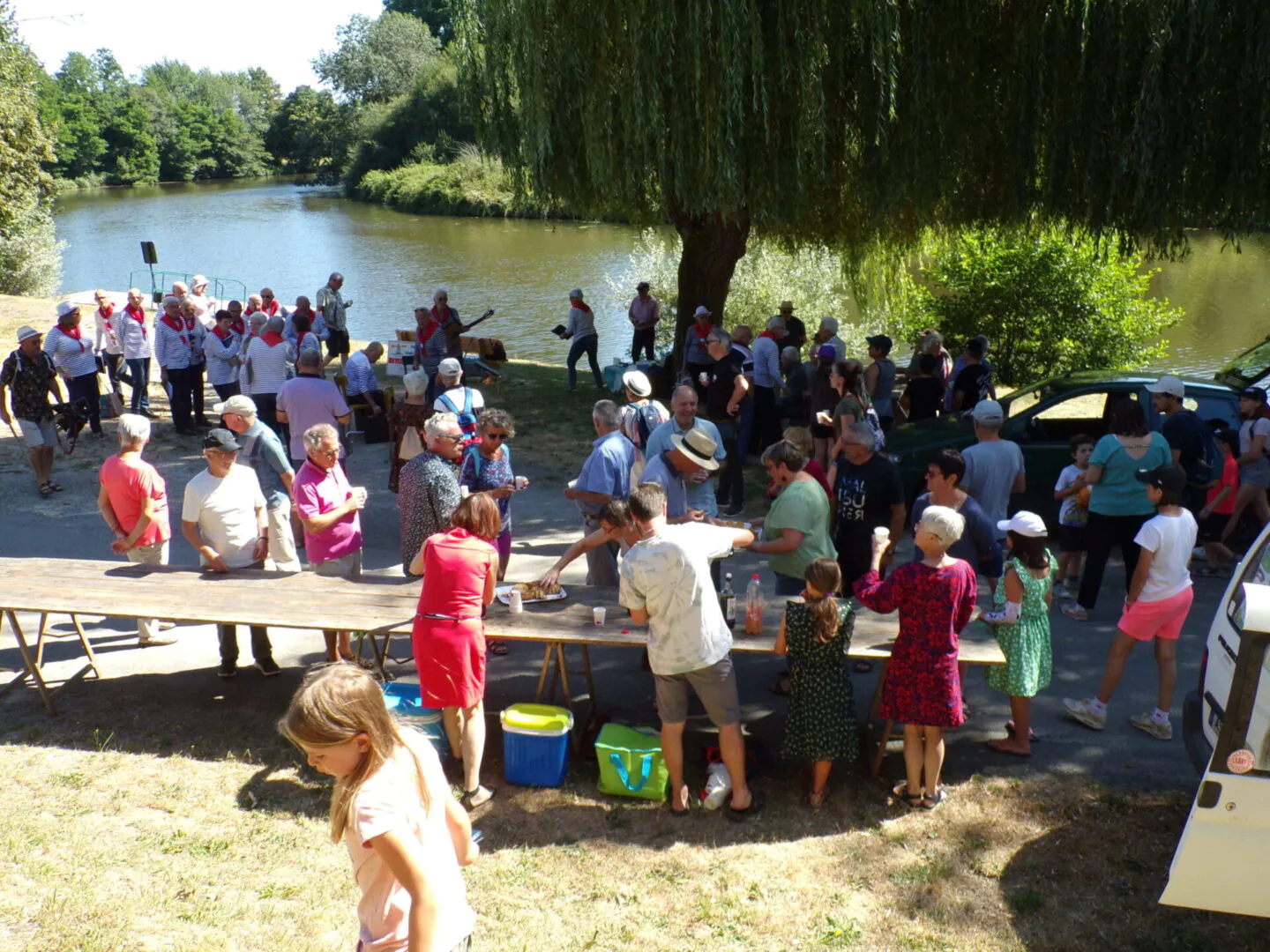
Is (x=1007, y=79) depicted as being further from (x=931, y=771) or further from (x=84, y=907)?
(x=84, y=907)

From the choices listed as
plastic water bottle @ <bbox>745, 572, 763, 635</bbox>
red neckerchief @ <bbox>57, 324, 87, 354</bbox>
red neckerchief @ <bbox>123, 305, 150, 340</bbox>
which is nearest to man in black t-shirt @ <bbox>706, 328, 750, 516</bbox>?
plastic water bottle @ <bbox>745, 572, 763, 635</bbox>

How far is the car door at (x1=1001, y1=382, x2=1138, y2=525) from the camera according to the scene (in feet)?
31.0

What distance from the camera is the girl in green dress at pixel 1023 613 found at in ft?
18.3

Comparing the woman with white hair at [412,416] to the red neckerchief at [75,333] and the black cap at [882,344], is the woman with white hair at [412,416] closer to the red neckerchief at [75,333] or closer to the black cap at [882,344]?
the red neckerchief at [75,333]

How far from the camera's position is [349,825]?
8.69 feet

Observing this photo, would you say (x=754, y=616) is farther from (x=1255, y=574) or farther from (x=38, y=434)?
(x=38, y=434)

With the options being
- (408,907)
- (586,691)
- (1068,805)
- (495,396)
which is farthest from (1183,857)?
(495,396)

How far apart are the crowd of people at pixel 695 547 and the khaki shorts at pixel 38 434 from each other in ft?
0.13

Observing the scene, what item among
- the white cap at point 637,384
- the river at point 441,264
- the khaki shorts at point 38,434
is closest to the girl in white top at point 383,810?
the white cap at point 637,384

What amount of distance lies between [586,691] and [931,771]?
226cm

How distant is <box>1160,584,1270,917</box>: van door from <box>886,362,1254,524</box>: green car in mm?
5486

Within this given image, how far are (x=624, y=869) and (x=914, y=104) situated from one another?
8800 mm

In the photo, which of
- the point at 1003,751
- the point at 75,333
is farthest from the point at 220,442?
the point at 75,333

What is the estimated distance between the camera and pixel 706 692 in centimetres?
524
